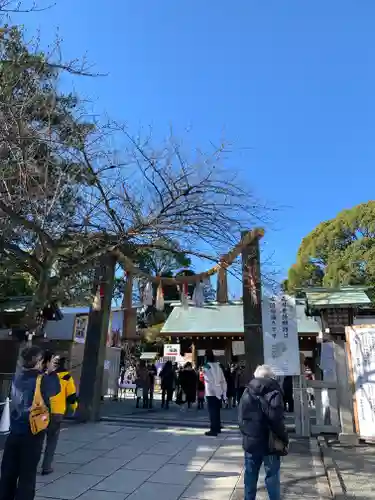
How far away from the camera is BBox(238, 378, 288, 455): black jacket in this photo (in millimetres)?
3977

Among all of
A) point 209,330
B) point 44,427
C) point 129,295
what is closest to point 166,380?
point 129,295

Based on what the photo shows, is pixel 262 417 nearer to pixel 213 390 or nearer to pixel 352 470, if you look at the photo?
pixel 352 470

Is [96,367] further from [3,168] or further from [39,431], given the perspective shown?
[39,431]

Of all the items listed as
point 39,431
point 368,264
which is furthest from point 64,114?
point 368,264

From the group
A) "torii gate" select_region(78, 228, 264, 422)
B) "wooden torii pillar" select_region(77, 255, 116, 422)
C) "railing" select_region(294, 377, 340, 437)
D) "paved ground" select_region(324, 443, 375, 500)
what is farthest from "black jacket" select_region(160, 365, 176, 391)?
"paved ground" select_region(324, 443, 375, 500)

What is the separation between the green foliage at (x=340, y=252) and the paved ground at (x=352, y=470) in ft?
57.0

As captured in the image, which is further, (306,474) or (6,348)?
(6,348)

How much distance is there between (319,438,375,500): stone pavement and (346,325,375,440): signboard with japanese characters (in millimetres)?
434

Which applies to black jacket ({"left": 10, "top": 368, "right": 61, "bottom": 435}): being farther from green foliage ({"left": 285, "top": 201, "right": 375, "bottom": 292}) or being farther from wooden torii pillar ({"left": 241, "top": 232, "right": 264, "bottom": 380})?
green foliage ({"left": 285, "top": 201, "right": 375, "bottom": 292})

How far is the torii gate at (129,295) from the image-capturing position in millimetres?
9023

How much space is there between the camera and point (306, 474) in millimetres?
5707

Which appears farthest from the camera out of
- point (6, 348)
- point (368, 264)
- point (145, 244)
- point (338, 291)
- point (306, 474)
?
point (368, 264)

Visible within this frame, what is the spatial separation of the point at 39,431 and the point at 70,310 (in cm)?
1245

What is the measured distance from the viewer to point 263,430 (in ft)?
13.3
